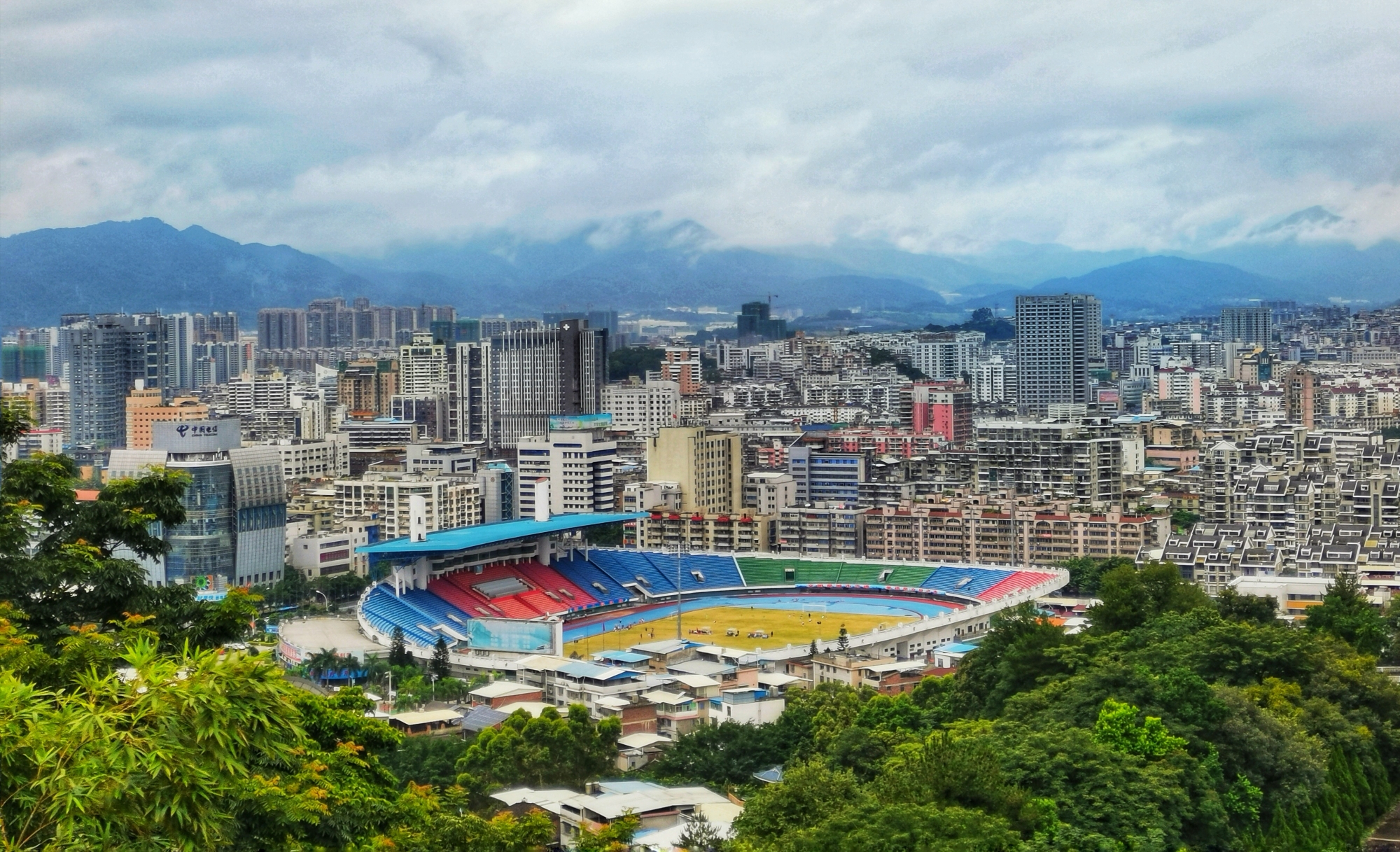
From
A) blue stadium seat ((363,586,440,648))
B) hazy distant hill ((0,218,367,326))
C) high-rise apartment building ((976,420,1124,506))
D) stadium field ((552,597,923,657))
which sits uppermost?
hazy distant hill ((0,218,367,326))

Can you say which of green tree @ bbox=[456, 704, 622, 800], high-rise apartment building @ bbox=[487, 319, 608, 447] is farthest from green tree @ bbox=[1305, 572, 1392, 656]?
high-rise apartment building @ bbox=[487, 319, 608, 447]

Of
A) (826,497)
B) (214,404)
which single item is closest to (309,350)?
(214,404)

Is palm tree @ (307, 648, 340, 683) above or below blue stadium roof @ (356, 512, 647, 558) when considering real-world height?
below

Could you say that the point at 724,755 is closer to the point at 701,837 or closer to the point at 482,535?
the point at 701,837

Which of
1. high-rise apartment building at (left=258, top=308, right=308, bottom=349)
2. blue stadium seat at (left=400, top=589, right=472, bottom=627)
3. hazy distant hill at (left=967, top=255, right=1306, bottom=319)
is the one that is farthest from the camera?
hazy distant hill at (left=967, top=255, right=1306, bottom=319)

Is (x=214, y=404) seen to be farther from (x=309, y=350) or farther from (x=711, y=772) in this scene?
(x=711, y=772)

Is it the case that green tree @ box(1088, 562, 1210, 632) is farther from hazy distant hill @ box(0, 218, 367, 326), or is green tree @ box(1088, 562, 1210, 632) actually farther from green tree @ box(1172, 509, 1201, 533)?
hazy distant hill @ box(0, 218, 367, 326)

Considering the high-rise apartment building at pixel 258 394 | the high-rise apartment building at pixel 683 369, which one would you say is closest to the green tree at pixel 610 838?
the high-rise apartment building at pixel 683 369
